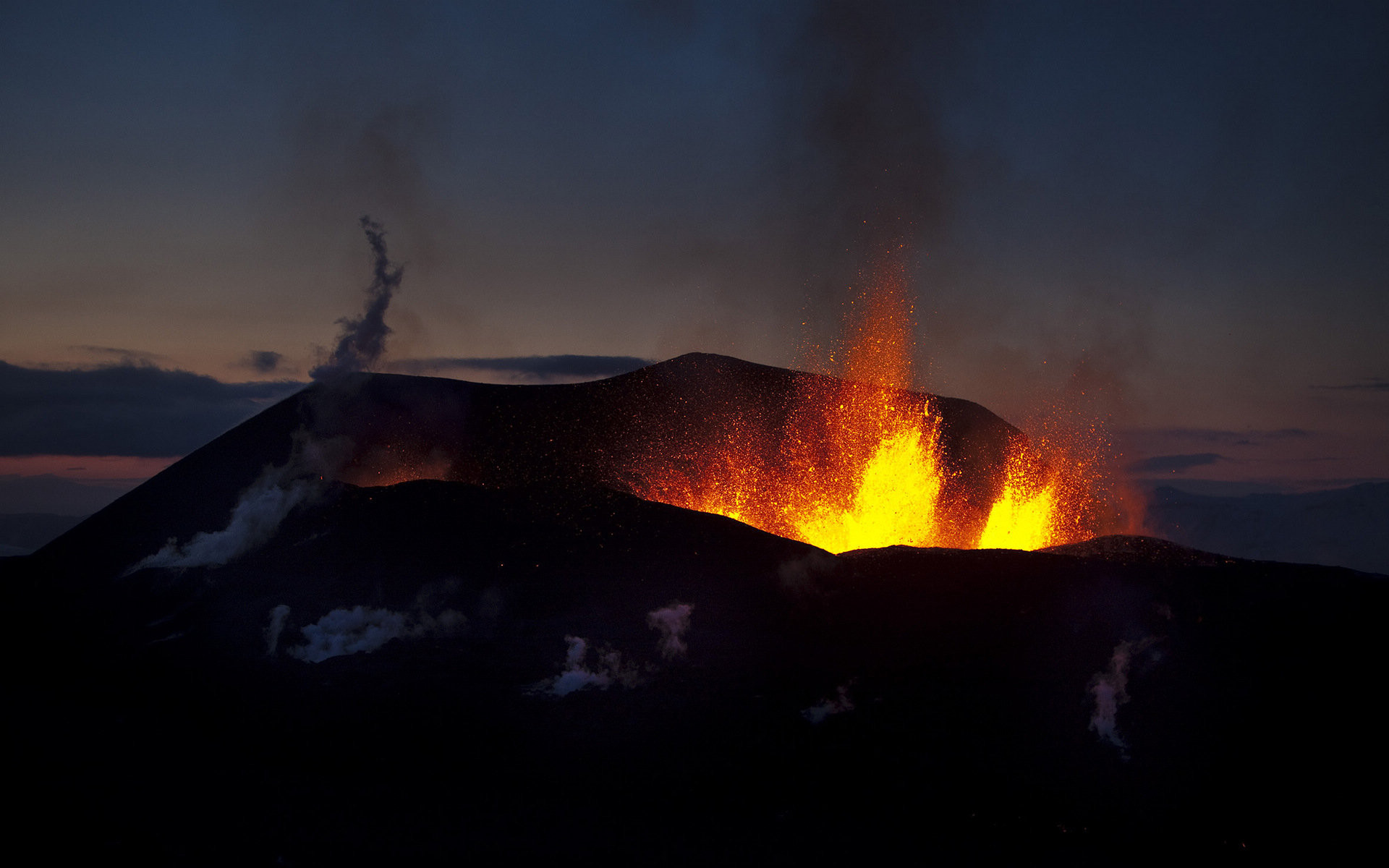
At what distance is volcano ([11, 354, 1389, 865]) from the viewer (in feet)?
64.7

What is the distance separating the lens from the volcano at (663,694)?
64.7 feet

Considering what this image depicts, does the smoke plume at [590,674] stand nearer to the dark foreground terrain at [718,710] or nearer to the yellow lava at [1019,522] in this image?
the dark foreground terrain at [718,710]

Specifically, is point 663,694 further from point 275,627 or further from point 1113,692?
point 275,627

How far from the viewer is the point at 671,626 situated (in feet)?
85.1

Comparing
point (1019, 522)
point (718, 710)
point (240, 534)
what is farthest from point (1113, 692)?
point (240, 534)

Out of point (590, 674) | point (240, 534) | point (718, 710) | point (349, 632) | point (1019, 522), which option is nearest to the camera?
point (718, 710)

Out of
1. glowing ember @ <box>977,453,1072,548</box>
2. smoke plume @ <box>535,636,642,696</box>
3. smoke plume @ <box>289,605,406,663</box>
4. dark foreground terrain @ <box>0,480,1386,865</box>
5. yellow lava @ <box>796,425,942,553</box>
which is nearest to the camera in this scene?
dark foreground terrain @ <box>0,480,1386,865</box>

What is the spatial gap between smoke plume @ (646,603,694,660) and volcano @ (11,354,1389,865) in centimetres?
11

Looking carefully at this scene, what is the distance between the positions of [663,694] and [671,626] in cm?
289

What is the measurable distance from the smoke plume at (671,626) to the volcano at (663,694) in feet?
0.35

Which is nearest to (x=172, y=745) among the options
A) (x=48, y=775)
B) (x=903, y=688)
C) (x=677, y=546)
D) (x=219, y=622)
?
(x=48, y=775)

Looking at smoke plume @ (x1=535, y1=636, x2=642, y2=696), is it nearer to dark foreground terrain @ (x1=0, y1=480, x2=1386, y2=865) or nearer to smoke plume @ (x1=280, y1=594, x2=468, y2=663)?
dark foreground terrain @ (x1=0, y1=480, x2=1386, y2=865)

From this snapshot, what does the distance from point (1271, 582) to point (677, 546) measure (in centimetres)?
1722

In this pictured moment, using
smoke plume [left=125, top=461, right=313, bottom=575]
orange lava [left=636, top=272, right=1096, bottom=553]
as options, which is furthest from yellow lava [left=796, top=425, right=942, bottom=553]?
smoke plume [left=125, top=461, right=313, bottom=575]
